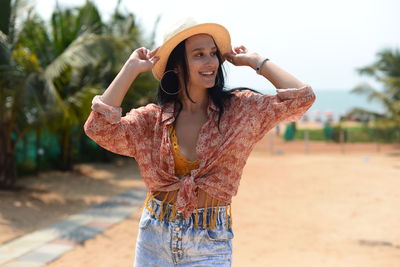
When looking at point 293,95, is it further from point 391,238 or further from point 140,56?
point 391,238

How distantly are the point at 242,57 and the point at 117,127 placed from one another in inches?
26.0

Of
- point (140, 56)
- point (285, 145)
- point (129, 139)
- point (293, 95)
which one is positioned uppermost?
point (140, 56)

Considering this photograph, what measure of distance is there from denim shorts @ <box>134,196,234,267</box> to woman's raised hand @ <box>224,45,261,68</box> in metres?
0.67

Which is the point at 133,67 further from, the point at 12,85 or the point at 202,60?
the point at 12,85

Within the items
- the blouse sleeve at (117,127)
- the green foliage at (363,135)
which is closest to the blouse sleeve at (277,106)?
the blouse sleeve at (117,127)

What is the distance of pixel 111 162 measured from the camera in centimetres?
1545

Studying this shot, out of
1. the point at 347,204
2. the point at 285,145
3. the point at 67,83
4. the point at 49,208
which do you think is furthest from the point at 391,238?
the point at 285,145

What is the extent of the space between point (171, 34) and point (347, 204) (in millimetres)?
7861

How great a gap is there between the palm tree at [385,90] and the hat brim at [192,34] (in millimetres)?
17979

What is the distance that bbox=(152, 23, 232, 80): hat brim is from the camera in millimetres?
2338

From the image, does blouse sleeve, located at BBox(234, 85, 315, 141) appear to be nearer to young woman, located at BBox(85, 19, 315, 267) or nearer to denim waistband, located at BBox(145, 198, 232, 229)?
young woman, located at BBox(85, 19, 315, 267)

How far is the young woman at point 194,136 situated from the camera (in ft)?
7.32

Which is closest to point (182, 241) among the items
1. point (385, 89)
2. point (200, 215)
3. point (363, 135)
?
point (200, 215)

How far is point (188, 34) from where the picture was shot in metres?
2.35
